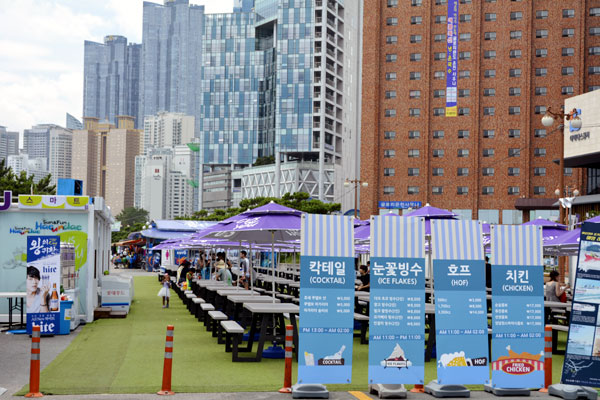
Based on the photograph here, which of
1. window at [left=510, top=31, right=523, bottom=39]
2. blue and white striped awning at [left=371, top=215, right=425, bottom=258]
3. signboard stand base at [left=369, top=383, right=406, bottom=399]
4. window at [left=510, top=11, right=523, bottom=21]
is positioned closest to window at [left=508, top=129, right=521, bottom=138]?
window at [left=510, top=31, right=523, bottom=39]

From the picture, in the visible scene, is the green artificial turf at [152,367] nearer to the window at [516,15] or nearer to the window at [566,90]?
the window at [566,90]

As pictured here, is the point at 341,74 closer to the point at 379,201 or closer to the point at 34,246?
the point at 379,201

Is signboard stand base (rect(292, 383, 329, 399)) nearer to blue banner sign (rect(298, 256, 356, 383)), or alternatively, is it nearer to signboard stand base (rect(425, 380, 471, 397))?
blue banner sign (rect(298, 256, 356, 383))

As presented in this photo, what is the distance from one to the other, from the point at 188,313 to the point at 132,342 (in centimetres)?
857

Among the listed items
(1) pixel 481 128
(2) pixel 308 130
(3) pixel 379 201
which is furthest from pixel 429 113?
(2) pixel 308 130

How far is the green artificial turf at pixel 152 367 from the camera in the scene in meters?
11.0

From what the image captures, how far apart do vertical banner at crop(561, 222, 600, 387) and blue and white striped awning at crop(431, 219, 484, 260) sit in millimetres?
1430

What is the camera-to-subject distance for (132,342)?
54.2 feet

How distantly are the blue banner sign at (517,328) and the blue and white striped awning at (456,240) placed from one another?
448 millimetres

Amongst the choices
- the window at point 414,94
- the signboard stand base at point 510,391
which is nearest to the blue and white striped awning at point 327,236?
the signboard stand base at point 510,391

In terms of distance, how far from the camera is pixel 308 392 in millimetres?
10188

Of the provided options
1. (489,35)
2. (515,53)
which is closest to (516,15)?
(489,35)

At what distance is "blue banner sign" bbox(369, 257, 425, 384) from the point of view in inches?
412

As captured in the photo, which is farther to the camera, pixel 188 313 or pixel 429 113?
pixel 429 113
